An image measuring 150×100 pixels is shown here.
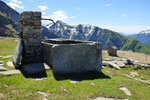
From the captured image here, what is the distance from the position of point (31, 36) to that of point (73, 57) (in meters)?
4.17

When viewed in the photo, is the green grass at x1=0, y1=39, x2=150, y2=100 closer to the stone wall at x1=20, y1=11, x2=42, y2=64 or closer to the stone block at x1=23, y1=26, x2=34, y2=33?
the stone wall at x1=20, y1=11, x2=42, y2=64

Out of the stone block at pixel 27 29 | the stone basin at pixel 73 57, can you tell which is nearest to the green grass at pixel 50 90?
the stone basin at pixel 73 57

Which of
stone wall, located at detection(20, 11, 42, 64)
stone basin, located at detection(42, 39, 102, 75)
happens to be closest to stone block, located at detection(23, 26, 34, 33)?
stone wall, located at detection(20, 11, 42, 64)

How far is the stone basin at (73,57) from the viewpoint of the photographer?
360 inches

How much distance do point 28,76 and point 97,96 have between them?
4.68 metres

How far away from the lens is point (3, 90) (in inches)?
239

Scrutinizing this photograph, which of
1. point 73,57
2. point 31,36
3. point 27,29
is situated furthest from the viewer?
point 31,36

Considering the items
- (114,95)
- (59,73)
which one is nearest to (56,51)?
(59,73)

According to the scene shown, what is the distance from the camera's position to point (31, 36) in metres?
10.9

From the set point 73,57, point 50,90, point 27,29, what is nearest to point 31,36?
point 27,29

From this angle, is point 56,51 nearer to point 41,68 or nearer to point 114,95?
point 41,68

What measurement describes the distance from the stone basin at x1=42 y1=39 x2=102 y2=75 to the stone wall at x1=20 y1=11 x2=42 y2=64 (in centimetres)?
84

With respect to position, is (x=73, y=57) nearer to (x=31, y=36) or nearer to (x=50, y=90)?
(x=50, y=90)

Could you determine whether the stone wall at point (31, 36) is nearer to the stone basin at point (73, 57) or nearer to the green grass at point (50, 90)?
the stone basin at point (73, 57)
